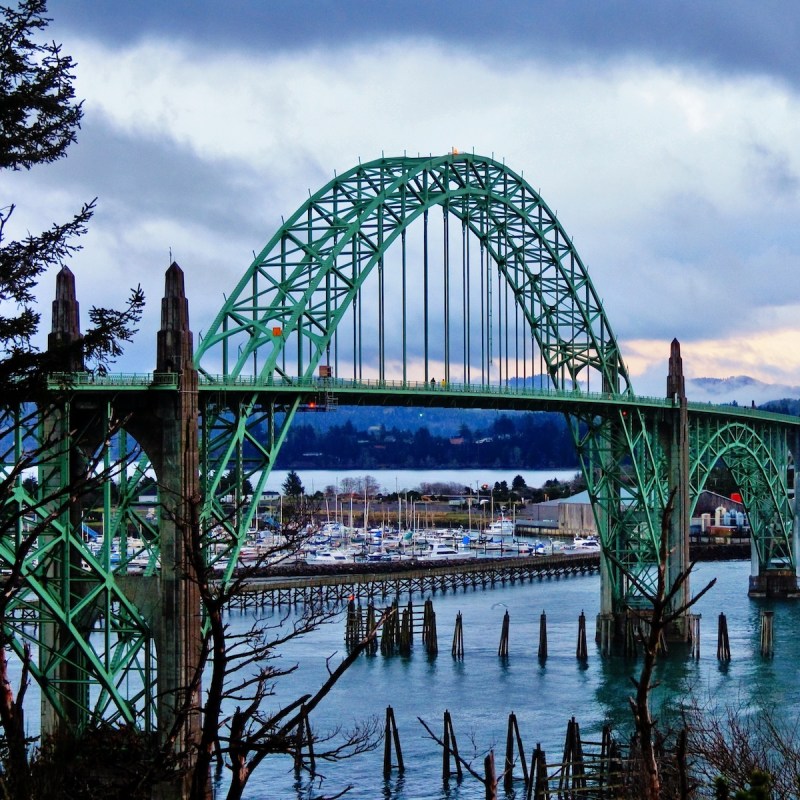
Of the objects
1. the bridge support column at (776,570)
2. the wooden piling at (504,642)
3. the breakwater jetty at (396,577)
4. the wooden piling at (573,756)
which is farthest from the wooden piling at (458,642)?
the bridge support column at (776,570)

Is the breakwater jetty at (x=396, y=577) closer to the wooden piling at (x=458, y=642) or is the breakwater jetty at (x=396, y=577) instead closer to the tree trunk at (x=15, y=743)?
the wooden piling at (x=458, y=642)

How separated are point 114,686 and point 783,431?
197 ft

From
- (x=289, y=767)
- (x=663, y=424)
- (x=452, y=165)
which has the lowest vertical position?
(x=289, y=767)

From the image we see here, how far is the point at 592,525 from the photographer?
148 metres

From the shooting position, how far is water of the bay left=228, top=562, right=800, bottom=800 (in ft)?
134

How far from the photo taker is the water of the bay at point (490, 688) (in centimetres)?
4075

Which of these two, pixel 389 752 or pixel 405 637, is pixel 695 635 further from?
pixel 389 752

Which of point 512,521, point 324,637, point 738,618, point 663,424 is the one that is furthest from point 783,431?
point 512,521

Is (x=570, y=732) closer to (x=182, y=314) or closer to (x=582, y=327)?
(x=182, y=314)

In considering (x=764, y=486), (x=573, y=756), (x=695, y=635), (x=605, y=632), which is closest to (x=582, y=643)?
(x=605, y=632)

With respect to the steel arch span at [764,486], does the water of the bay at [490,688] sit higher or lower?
lower

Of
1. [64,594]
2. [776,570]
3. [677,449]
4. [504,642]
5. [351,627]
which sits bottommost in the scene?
[504,642]

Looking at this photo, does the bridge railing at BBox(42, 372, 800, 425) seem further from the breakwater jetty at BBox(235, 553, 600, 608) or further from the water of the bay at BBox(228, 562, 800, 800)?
the breakwater jetty at BBox(235, 553, 600, 608)

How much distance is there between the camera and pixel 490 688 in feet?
175
